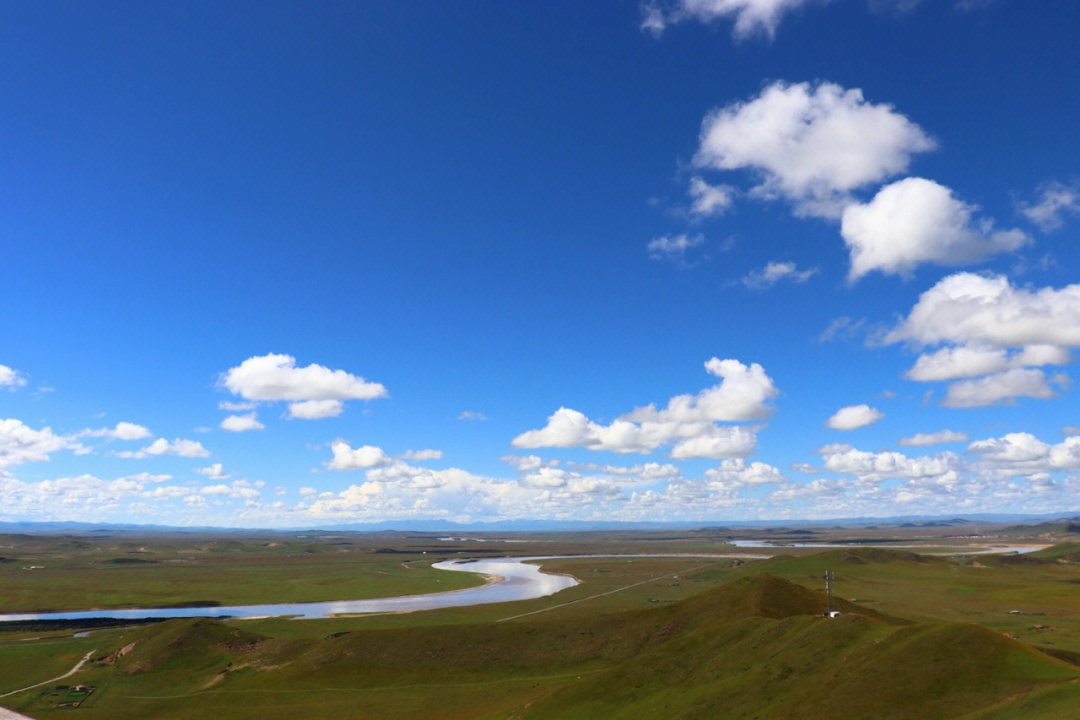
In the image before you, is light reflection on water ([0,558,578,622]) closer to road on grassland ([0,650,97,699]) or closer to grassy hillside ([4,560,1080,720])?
grassy hillside ([4,560,1080,720])

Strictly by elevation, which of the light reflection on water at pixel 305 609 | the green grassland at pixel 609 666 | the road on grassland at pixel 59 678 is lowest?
the light reflection on water at pixel 305 609

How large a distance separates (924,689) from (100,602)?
202 metres

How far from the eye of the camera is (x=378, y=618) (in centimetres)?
15175

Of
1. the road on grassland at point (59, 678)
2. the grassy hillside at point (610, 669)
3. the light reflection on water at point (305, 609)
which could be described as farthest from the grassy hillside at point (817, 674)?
the light reflection on water at point (305, 609)

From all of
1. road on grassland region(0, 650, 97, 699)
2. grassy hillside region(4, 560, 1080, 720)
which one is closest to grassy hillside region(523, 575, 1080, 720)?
grassy hillside region(4, 560, 1080, 720)

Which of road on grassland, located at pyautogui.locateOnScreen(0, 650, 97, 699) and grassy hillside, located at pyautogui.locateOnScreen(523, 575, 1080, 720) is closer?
grassy hillside, located at pyautogui.locateOnScreen(523, 575, 1080, 720)

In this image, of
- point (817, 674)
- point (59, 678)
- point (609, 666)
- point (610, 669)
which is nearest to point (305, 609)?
point (59, 678)

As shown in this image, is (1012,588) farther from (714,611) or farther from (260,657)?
(260,657)

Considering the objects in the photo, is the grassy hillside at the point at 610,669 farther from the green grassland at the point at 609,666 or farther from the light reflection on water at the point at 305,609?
the light reflection on water at the point at 305,609

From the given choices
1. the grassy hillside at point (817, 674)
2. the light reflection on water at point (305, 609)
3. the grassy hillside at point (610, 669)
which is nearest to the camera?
the grassy hillside at point (817, 674)

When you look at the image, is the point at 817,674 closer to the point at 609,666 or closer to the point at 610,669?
the point at 610,669

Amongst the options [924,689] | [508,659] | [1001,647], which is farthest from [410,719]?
[1001,647]

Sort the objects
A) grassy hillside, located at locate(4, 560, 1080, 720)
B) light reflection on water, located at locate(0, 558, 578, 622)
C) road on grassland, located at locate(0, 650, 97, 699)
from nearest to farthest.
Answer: grassy hillside, located at locate(4, 560, 1080, 720) < road on grassland, located at locate(0, 650, 97, 699) < light reflection on water, located at locate(0, 558, 578, 622)

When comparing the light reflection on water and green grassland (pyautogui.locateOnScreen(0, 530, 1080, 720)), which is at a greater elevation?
green grassland (pyautogui.locateOnScreen(0, 530, 1080, 720))
